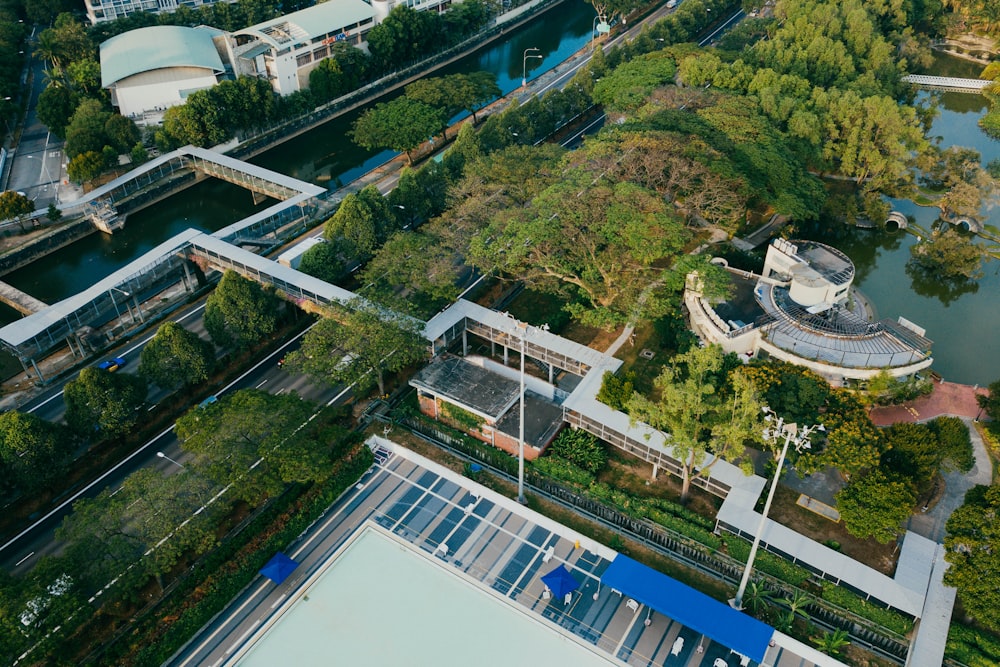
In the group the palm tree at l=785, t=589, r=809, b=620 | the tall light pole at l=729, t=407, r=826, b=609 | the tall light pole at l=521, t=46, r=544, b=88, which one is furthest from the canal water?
the palm tree at l=785, t=589, r=809, b=620

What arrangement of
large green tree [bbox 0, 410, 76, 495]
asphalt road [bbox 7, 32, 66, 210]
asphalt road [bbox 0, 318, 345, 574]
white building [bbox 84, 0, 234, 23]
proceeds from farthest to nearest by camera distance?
white building [bbox 84, 0, 234, 23] → asphalt road [bbox 7, 32, 66, 210] → asphalt road [bbox 0, 318, 345, 574] → large green tree [bbox 0, 410, 76, 495]

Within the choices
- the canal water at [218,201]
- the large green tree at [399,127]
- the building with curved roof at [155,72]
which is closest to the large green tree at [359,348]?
the canal water at [218,201]

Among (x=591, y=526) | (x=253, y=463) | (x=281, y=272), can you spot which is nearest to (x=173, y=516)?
(x=253, y=463)

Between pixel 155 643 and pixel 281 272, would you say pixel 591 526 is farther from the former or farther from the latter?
pixel 281 272

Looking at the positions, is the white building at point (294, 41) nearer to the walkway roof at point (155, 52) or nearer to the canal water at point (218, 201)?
the walkway roof at point (155, 52)

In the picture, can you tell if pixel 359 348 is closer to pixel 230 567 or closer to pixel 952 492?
pixel 230 567

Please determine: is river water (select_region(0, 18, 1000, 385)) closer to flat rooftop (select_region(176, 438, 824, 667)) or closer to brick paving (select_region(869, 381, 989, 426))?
brick paving (select_region(869, 381, 989, 426))

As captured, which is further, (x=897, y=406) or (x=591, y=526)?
(x=897, y=406)
